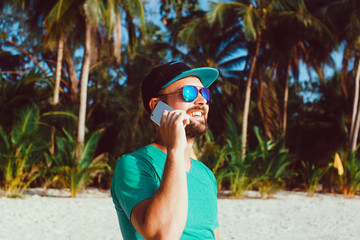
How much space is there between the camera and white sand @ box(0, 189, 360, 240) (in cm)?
634

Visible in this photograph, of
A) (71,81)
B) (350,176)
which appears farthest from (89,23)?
(350,176)

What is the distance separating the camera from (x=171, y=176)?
1.19m

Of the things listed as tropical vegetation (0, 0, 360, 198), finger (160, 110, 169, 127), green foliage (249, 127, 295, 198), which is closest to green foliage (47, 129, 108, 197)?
tropical vegetation (0, 0, 360, 198)

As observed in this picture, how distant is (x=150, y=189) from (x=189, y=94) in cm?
38

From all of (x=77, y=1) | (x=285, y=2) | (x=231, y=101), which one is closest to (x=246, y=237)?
(x=77, y=1)

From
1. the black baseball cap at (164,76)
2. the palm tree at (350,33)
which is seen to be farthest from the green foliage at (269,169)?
the black baseball cap at (164,76)

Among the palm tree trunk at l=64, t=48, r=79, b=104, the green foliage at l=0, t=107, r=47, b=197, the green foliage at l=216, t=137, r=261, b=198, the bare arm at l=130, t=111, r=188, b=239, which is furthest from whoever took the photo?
the palm tree trunk at l=64, t=48, r=79, b=104

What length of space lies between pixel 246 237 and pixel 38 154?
5702 millimetres

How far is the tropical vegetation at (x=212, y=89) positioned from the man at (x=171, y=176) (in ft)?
28.3

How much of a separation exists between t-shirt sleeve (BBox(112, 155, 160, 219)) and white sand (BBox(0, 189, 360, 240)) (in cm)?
487

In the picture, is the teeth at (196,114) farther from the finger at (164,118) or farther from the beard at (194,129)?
the finger at (164,118)

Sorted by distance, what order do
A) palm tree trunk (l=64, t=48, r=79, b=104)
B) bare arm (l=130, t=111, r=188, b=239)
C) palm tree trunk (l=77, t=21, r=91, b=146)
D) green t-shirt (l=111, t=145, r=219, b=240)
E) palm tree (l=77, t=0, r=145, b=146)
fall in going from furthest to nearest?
palm tree trunk (l=64, t=48, r=79, b=104) → palm tree trunk (l=77, t=21, r=91, b=146) → palm tree (l=77, t=0, r=145, b=146) → green t-shirt (l=111, t=145, r=219, b=240) → bare arm (l=130, t=111, r=188, b=239)

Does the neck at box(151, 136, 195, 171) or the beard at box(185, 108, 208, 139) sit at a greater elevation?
the beard at box(185, 108, 208, 139)

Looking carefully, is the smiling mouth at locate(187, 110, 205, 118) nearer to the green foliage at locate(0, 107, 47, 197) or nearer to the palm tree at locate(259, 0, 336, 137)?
Result: the green foliage at locate(0, 107, 47, 197)
